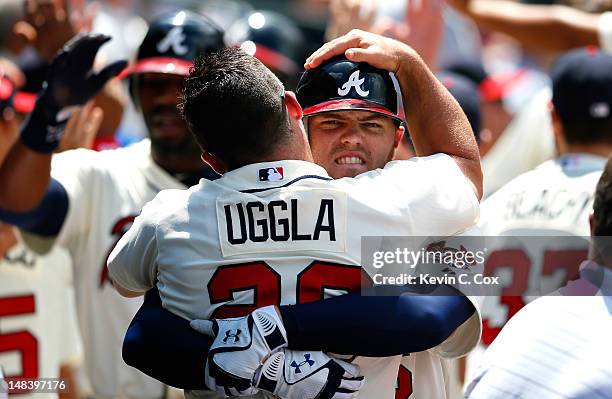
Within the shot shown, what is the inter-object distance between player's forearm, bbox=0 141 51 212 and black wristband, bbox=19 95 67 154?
34 mm

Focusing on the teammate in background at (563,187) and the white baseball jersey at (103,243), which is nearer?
the teammate in background at (563,187)

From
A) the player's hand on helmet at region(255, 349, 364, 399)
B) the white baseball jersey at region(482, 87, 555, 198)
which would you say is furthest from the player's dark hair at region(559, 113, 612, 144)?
the player's hand on helmet at region(255, 349, 364, 399)

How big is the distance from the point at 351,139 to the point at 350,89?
0.18 metres

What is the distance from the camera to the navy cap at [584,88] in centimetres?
497

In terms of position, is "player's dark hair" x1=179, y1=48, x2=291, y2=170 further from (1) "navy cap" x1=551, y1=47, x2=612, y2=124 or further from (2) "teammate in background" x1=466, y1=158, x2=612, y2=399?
(1) "navy cap" x1=551, y1=47, x2=612, y2=124

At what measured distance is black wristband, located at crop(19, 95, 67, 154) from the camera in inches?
171

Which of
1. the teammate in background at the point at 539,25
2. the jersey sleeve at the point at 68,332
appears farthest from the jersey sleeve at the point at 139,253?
the teammate in background at the point at 539,25

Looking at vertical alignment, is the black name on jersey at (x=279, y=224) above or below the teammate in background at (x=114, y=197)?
above

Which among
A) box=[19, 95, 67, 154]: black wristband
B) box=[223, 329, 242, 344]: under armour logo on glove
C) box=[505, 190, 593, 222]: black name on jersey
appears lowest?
box=[505, 190, 593, 222]: black name on jersey

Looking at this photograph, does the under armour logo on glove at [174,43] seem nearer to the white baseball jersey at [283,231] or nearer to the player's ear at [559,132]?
the player's ear at [559,132]

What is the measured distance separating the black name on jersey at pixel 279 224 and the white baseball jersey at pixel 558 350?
0.57 meters

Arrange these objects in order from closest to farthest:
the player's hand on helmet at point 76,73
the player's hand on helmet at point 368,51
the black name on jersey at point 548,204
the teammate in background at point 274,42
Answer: the player's hand on helmet at point 368,51, the player's hand on helmet at point 76,73, the black name on jersey at point 548,204, the teammate in background at point 274,42

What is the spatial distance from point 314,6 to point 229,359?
9.54 metres

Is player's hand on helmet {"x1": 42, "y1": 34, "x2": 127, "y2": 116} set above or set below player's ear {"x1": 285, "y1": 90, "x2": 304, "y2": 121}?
below
